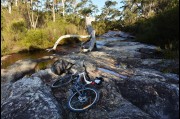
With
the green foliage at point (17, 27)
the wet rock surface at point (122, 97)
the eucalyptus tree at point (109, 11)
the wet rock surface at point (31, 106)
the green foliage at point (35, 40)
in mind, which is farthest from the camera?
the eucalyptus tree at point (109, 11)

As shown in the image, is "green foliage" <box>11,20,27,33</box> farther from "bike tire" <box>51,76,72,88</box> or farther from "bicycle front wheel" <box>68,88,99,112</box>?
"bicycle front wheel" <box>68,88,99,112</box>

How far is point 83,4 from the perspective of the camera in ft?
165

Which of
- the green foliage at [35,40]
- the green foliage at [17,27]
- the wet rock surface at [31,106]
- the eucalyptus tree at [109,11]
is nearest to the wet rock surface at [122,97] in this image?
the wet rock surface at [31,106]

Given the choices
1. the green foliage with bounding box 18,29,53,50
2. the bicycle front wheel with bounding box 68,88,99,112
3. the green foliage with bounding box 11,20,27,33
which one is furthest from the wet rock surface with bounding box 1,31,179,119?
the green foliage with bounding box 11,20,27,33

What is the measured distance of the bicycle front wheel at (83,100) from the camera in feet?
19.4

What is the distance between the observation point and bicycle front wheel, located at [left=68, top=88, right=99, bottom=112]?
5921 mm

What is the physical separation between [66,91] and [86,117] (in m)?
1.91

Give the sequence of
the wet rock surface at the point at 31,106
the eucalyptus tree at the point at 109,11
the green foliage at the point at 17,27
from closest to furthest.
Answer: the wet rock surface at the point at 31,106 < the green foliage at the point at 17,27 < the eucalyptus tree at the point at 109,11

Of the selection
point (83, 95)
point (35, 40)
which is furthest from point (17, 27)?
point (83, 95)

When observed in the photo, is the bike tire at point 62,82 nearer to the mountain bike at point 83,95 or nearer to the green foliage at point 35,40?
the mountain bike at point 83,95

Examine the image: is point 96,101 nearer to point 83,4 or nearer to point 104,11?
point 83,4

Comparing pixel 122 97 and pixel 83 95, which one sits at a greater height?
pixel 83 95

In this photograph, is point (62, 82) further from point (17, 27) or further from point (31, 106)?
point (17, 27)

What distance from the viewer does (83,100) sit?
6.05 m
